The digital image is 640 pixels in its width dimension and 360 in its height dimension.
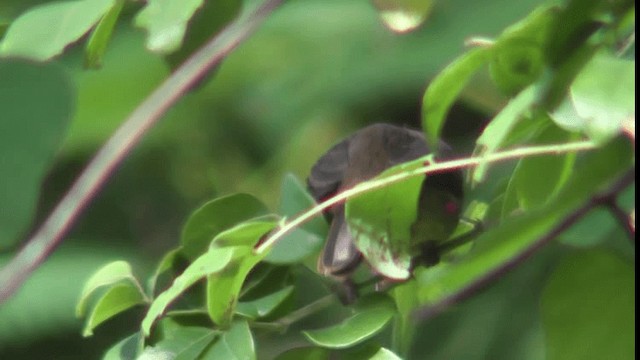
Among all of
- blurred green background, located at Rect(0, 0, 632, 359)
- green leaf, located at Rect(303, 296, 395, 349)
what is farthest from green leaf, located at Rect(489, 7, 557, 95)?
blurred green background, located at Rect(0, 0, 632, 359)

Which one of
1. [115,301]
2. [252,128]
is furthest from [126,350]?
[252,128]

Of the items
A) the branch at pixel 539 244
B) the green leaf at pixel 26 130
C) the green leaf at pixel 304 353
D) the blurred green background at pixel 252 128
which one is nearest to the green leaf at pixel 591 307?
the branch at pixel 539 244

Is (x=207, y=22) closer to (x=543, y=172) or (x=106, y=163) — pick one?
(x=106, y=163)

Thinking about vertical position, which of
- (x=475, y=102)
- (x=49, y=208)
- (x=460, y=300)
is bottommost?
(x=49, y=208)

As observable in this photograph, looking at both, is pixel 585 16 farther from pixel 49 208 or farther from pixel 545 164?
pixel 49 208

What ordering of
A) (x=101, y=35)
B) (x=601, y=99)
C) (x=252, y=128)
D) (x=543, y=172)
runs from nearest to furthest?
(x=601, y=99)
(x=543, y=172)
(x=101, y=35)
(x=252, y=128)

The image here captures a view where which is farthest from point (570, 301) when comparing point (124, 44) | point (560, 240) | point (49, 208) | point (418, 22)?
point (49, 208)
